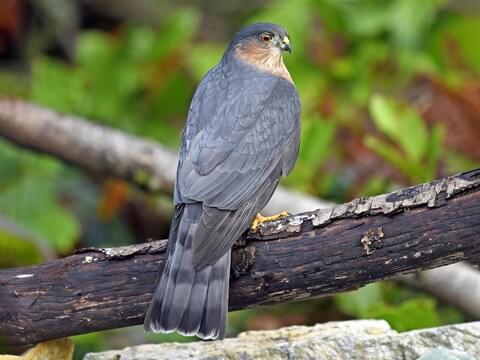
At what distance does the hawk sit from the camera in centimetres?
417

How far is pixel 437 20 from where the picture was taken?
8.42m

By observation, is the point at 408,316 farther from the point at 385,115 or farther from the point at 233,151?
the point at 385,115

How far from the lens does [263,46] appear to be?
561cm

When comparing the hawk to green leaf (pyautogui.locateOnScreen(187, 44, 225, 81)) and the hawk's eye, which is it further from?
green leaf (pyautogui.locateOnScreen(187, 44, 225, 81))

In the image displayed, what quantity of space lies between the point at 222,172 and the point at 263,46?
4.11ft

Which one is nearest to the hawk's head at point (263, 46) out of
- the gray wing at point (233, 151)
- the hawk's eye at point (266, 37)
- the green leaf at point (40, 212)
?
the hawk's eye at point (266, 37)

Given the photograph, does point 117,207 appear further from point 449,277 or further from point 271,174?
point 271,174

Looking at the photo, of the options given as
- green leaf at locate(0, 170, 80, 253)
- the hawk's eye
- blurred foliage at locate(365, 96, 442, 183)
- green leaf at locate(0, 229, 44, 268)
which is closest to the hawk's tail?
the hawk's eye

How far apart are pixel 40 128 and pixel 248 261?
3.71 meters

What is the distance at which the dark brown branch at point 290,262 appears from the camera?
4051mm

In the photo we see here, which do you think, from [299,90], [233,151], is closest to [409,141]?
[299,90]

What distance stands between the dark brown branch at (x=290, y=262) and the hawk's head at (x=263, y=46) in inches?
56.8

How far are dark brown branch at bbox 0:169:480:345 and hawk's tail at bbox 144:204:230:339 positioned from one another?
101 millimetres

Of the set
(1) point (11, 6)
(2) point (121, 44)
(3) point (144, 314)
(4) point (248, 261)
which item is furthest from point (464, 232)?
(1) point (11, 6)
